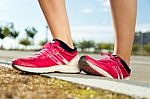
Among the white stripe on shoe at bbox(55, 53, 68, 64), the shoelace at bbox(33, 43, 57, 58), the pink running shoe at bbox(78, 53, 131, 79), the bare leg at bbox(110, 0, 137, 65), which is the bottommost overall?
the pink running shoe at bbox(78, 53, 131, 79)

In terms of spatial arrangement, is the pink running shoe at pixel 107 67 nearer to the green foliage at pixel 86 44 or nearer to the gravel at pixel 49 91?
the gravel at pixel 49 91

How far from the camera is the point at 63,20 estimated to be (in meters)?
2.51

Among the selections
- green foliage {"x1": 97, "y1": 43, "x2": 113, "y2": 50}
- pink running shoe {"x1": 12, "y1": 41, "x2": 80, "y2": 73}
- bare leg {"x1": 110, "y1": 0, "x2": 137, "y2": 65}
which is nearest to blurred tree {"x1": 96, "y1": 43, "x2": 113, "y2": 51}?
green foliage {"x1": 97, "y1": 43, "x2": 113, "y2": 50}

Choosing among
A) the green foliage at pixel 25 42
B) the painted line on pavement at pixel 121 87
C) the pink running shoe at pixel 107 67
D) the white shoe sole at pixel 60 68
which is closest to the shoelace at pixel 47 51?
the white shoe sole at pixel 60 68

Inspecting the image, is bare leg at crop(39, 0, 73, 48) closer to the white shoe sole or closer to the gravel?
the white shoe sole

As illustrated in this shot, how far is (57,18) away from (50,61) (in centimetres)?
31

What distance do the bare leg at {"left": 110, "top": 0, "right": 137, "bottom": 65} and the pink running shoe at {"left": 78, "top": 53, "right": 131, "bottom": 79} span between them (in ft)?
0.20

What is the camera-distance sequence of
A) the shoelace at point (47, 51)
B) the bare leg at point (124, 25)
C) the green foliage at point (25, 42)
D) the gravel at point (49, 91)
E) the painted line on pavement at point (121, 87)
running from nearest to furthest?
the gravel at point (49, 91) → the painted line on pavement at point (121, 87) → the shoelace at point (47, 51) → the bare leg at point (124, 25) → the green foliage at point (25, 42)

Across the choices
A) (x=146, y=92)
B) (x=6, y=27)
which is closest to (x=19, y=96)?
(x=146, y=92)

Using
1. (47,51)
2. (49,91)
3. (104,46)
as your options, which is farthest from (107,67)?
(104,46)

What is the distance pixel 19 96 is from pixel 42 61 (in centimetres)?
100

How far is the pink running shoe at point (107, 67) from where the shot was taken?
2469 millimetres

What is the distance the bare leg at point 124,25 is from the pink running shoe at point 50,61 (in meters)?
0.34

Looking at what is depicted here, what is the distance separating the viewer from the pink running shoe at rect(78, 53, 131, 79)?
2.47 m
